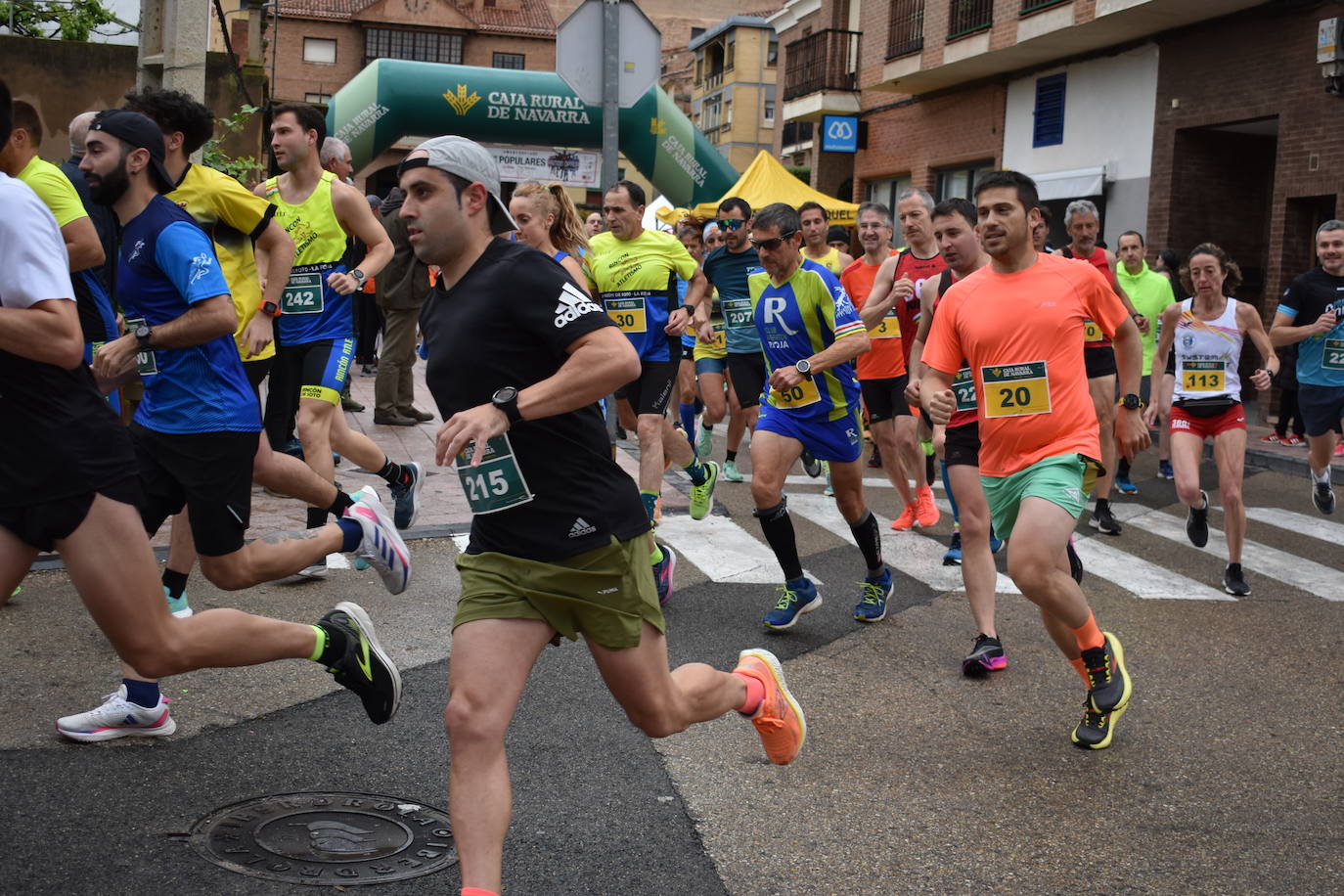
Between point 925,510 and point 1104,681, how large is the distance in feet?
14.8

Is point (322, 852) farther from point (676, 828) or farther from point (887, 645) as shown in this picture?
point (887, 645)

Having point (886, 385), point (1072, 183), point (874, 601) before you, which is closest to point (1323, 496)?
point (886, 385)

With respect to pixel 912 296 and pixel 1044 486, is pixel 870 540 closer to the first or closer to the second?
pixel 1044 486

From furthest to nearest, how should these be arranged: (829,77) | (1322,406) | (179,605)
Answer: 1. (829,77)
2. (1322,406)
3. (179,605)

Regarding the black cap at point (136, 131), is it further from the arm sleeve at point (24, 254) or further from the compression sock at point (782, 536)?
the compression sock at point (782, 536)

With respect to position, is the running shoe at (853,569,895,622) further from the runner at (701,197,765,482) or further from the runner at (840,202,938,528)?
the runner at (701,197,765,482)

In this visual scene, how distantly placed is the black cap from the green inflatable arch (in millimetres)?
14577

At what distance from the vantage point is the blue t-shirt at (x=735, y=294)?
991 cm

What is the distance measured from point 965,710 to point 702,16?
77547 mm

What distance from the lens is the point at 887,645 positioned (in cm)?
637

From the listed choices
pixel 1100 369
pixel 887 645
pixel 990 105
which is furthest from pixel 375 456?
pixel 990 105

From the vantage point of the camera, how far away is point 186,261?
4.61 meters

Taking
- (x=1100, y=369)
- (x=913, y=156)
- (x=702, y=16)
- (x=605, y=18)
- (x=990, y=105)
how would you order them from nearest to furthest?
(x=1100, y=369) → (x=605, y=18) → (x=990, y=105) → (x=913, y=156) → (x=702, y=16)

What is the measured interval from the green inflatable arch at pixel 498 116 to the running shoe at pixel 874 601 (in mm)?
13109
